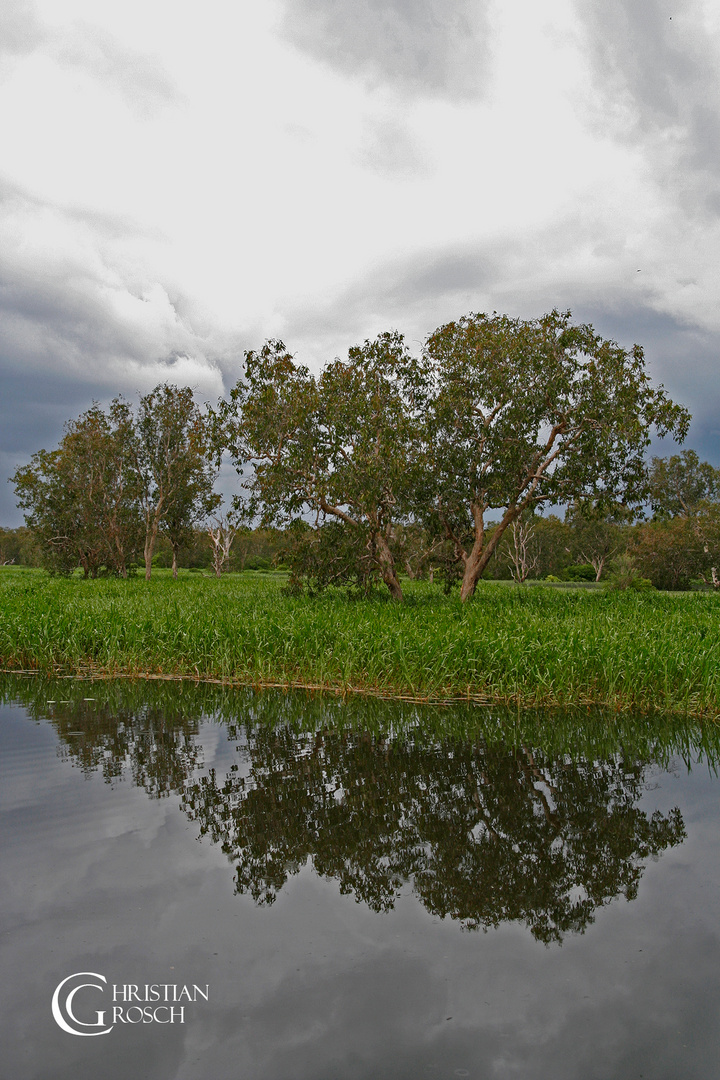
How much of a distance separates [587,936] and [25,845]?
14.3 ft

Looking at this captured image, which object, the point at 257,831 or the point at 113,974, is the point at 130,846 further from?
the point at 113,974

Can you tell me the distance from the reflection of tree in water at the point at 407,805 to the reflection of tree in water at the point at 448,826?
2 cm

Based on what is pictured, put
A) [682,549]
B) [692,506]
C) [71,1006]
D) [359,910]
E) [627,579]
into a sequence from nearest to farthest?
[71,1006] → [359,910] → [627,579] → [682,549] → [692,506]

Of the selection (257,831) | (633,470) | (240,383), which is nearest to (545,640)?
(257,831)

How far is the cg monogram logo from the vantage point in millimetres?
3516

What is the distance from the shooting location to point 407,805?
6.47 m

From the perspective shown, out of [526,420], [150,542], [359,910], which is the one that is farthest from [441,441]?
[150,542]

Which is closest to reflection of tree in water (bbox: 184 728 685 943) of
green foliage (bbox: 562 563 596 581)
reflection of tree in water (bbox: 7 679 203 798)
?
reflection of tree in water (bbox: 7 679 203 798)

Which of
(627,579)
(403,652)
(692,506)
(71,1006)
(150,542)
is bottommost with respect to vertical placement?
(71,1006)

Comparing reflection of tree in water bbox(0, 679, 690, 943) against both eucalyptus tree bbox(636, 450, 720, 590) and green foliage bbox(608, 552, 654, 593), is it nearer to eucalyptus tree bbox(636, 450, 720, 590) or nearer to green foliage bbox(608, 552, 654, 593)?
green foliage bbox(608, 552, 654, 593)

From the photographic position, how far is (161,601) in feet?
→ 68.7

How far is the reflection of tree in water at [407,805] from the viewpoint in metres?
4.96

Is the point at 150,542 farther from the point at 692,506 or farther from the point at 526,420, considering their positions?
the point at 692,506

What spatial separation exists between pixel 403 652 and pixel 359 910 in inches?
263
